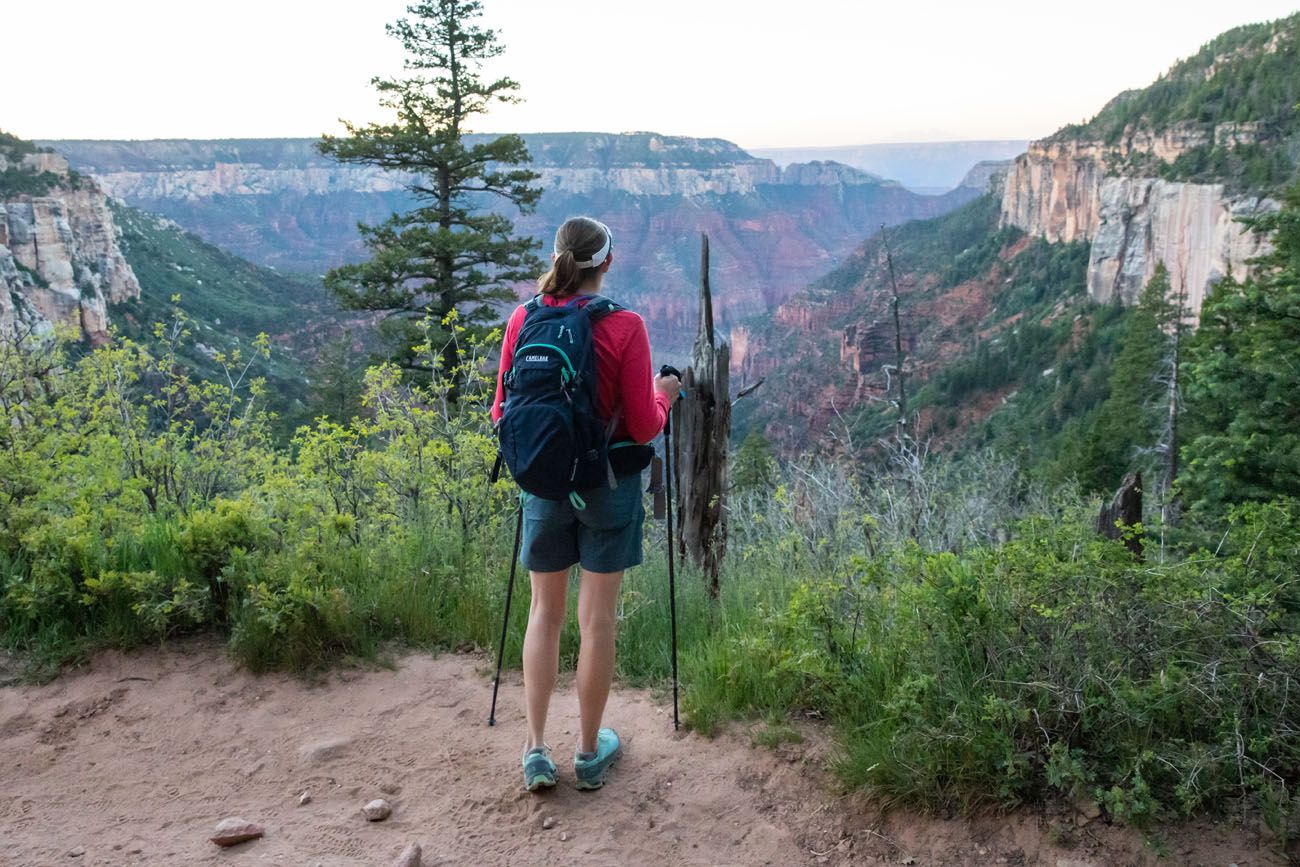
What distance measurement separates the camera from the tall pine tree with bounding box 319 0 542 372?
19.3m

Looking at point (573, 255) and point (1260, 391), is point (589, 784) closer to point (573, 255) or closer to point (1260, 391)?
point (573, 255)

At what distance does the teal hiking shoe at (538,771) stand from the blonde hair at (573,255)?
4.97 feet

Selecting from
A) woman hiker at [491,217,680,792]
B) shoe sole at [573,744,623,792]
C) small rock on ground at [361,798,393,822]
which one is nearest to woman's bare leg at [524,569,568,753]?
woman hiker at [491,217,680,792]

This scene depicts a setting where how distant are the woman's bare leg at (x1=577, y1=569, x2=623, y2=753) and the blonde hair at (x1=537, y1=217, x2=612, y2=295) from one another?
899 mm

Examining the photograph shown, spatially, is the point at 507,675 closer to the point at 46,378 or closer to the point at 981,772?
the point at 981,772

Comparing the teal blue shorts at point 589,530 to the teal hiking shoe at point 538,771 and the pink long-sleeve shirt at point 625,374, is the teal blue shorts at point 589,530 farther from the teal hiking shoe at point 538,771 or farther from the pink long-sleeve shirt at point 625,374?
the teal hiking shoe at point 538,771

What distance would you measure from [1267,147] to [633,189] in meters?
134

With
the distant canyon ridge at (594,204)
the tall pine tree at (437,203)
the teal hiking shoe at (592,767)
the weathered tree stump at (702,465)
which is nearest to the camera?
the teal hiking shoe at (592,767)

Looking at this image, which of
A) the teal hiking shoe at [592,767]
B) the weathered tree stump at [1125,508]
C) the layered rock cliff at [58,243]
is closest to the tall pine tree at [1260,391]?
the weathered tree stump at [1125,508]

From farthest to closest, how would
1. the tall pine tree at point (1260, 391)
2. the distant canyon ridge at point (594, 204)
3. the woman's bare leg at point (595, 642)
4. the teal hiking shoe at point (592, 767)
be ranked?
the distant canyon ridge at point (594, 204), the tall pine tree at point (1260, 391), the teal hiking shoe at point (592, 767), the woman's bare leg at point (595, 642)

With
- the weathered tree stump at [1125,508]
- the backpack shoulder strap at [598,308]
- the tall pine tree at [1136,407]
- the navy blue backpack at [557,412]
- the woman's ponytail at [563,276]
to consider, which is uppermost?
the woman's ponytail at [563,276]

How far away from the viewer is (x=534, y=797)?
9.94 feet

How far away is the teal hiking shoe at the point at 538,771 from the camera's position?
9.84ft

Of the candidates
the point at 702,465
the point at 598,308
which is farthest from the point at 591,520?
the point at 702,465
